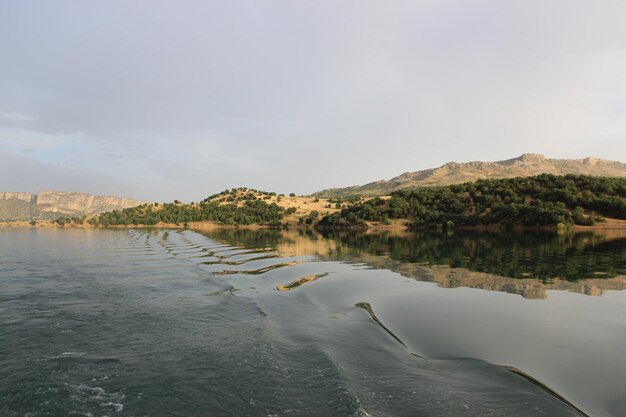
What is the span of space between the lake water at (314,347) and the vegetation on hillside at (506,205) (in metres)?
82.1

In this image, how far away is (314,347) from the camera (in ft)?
38.5

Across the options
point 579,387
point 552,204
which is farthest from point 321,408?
point 552,204

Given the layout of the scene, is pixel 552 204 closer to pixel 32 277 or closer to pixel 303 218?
pixel 303 218

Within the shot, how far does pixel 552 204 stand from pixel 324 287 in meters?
96.9

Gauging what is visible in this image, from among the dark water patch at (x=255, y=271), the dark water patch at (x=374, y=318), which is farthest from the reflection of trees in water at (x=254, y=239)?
the dark water patch at (x=374, y=318)

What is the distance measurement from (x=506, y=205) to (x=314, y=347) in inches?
4184

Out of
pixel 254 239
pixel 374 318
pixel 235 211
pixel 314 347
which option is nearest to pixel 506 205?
pixel 254 239

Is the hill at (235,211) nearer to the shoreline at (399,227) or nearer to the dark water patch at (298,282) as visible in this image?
the shoreline at (399,227)

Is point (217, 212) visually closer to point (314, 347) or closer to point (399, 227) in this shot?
point (399, 227)

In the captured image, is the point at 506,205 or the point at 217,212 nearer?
the point at 506,205

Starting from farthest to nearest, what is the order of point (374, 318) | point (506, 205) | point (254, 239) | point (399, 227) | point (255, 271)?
point (399, 227) → point (506, 205) → point (254, 239) → point (255, 271) → point (374, 318)

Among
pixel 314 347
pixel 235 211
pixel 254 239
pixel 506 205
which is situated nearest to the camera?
pixel 314 347

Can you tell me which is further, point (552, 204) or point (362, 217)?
point (362, 217)

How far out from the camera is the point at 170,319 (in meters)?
15.2
